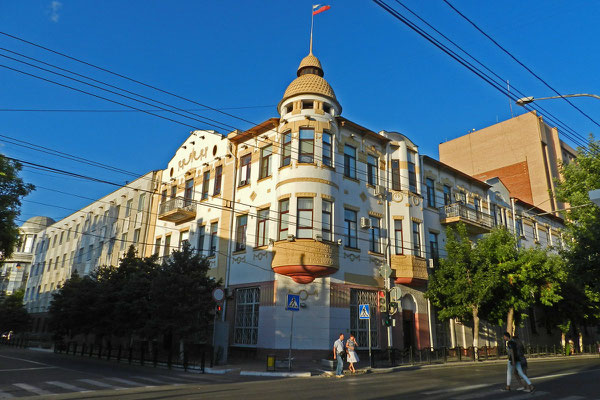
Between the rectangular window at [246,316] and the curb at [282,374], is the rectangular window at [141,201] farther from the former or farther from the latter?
the curb at [282,374]

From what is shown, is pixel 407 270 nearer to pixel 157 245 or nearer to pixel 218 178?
pixel 218 178

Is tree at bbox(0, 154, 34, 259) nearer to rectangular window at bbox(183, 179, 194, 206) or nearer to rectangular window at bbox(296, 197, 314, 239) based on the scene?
rectangular window at bbox(183, 179, 194, 206)

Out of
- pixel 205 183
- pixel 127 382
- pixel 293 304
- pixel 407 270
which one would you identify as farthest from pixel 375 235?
pixel 127 382

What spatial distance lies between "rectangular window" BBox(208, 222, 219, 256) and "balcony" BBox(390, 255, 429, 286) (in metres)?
11.2

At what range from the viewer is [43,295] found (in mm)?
53750

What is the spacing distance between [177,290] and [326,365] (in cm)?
774

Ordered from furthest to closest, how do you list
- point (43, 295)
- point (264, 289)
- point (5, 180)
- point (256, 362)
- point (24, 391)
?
1. point (43, 295)
2. point (5, 180)
3. point (264, 289)
4. point (256, 362)
5. point (24, 391)

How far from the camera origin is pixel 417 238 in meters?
27.8

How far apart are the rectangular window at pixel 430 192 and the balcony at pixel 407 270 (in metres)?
5.71

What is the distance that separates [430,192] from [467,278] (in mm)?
7802

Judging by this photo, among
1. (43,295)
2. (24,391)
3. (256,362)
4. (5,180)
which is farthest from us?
(43,295)

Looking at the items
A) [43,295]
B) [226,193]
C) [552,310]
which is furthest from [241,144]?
[43,295]

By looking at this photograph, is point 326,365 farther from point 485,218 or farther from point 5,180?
point 5,180

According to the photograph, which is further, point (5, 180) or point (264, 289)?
point (5, 180)
